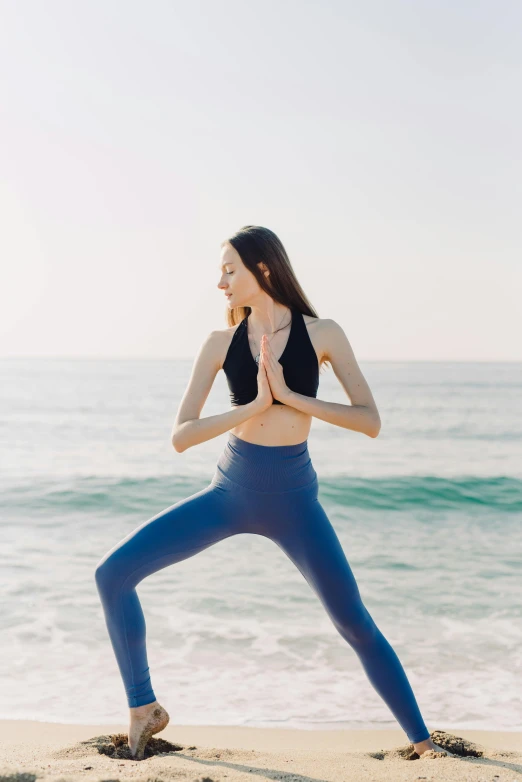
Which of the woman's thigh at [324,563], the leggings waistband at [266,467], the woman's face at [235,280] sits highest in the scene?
the woman's face at [235,280]

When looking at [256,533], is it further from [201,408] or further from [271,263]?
[271,263]

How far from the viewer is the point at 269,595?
7.24 metres

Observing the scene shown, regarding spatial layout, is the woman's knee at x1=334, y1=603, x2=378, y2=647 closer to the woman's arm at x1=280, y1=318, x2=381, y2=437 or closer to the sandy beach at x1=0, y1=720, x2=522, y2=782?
the sandy beach at x1=0, y1=720, x2=522, y2=782

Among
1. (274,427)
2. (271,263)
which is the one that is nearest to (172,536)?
(274,427)

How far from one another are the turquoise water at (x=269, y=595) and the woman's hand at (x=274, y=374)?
7.88 ft

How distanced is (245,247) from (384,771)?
216 centimetres

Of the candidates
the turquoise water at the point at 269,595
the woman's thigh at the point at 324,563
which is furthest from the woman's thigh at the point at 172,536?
the turquoise water at the point at 269,595

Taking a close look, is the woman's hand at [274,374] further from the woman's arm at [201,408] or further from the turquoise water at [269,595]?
the turquoise water at [269,595]

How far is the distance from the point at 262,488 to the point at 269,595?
4.37 metres

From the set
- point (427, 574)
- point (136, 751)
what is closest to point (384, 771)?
point (136, 751)

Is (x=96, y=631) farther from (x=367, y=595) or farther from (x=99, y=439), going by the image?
(x=99, y=439)

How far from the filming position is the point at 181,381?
1565 inches

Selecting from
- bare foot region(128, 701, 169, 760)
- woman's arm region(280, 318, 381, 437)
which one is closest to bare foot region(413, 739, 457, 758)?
bare foot region(128, 701, 169, 760)

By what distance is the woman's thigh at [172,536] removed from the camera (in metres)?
3.09
